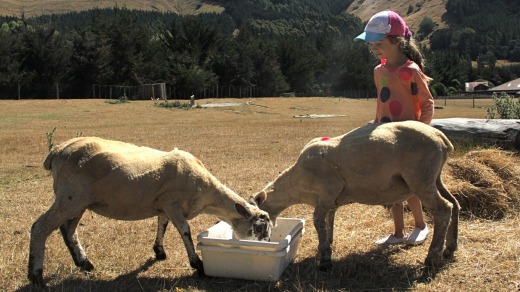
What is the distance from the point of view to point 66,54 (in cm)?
6012

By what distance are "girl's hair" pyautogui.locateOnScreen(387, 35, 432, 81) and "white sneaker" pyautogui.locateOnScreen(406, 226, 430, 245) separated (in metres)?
2.18

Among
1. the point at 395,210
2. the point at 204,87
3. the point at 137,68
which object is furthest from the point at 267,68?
the point at 395,210

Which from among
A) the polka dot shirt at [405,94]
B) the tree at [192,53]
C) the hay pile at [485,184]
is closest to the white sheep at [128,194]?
the polka dot shirt at [405,94]

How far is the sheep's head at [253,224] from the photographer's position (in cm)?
623

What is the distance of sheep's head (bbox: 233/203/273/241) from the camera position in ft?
20.4

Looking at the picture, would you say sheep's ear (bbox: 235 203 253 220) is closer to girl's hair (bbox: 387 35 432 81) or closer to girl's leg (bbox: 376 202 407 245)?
girl's leg (bbox: 376 202 407 245)

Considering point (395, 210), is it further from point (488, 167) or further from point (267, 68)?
point (267, 68)

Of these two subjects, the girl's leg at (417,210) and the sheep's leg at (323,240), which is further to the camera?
the girl's leg at (417,210)

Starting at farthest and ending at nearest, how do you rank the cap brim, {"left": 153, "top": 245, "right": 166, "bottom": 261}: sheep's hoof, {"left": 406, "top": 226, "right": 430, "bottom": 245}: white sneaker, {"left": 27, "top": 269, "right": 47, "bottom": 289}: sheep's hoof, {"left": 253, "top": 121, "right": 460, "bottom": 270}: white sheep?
{"left": 406, "top": 226, "right": 430, "bottom": 245}: white sneaker < {"left": 153, "top": 245, "right": 166, "bottom": 261}: sheep's hoof < the cap brim < {"left": 253, "top": 121, "right": 460, "bottom": 270}: white sheep < {"left": 27, "top": 269, "right": 47, "bottom": 289}: sheep's hoof

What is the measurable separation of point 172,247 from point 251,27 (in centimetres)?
18867


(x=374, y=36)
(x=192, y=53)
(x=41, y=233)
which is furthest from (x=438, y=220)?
(x=192, y=53)

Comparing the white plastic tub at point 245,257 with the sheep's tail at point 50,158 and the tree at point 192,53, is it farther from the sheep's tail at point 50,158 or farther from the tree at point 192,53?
the tree at point 192,53

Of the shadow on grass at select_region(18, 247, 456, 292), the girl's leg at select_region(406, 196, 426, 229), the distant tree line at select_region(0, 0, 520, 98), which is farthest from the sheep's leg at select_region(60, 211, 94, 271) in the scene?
the distant tree line at select_region(0, 0, 520, 98)

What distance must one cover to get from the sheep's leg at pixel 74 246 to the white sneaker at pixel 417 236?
435cm
